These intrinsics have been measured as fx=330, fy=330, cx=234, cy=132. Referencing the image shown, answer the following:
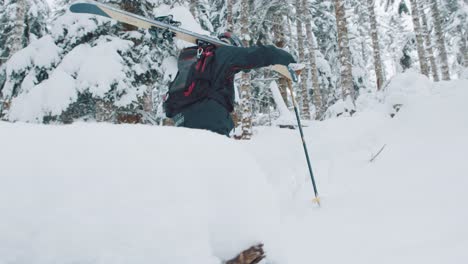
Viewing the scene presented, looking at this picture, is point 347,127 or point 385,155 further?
point 347,127

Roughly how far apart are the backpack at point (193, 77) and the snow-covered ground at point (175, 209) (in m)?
1.16

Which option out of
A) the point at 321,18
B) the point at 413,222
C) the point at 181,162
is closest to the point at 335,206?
the point at 413,222

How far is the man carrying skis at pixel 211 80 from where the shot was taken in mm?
3406

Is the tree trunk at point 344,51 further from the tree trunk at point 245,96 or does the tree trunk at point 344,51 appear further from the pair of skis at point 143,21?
the pair of skis at point 143,21

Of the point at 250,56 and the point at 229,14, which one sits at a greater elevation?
the point at 229,14

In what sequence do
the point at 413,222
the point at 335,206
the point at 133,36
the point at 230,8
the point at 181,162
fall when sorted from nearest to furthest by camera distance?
the point at 181,162 → the point at 413,222 → the point at 335,206 → the point at 133,36 → the point at 230,8

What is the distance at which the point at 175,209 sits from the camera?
1624mm

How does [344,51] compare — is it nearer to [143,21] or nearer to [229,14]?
[229,14]

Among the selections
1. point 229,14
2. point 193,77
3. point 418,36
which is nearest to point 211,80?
point 193,77

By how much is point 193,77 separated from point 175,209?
2132 mm

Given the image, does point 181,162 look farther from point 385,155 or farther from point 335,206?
point 385,155

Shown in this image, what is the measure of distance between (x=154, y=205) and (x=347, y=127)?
312 inches

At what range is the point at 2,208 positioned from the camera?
1.24 meters

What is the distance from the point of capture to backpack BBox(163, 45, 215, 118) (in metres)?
3.49
